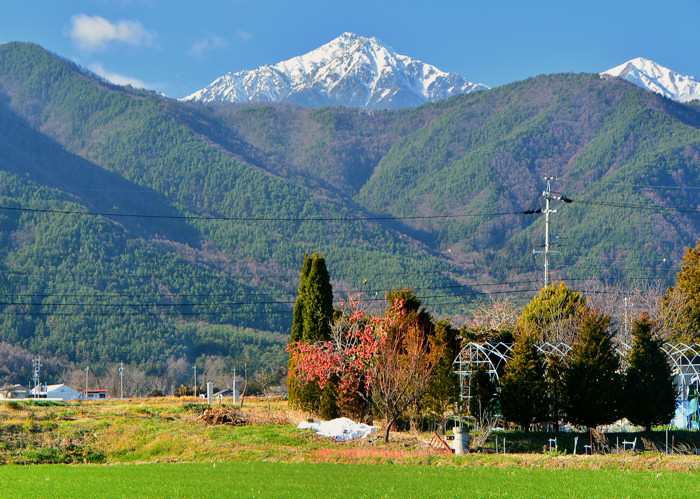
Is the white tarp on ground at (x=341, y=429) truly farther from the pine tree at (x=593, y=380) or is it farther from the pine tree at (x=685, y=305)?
the pine tree at (x=685, y=305)

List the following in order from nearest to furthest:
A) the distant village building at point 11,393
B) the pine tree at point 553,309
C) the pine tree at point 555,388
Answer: the pine tree at point 555,388
the pine tree at point 553,309
the distant village building at point 11,393

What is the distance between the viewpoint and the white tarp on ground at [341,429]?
31.6 meters

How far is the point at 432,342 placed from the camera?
113 feet

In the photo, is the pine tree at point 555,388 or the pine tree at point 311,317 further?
the pine tree at point 311,317

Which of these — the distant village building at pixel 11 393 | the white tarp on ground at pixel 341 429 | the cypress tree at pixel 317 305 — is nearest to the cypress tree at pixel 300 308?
the cypress tree at pixel 317 305

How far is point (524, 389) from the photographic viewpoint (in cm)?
3189

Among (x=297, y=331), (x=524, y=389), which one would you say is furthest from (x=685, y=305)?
(x=297, y=331)

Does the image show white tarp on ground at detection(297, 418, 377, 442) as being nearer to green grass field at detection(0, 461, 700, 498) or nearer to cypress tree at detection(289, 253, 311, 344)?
green grass field at detection(0, 461, 700, 498)

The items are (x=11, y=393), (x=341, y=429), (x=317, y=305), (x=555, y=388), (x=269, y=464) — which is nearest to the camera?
(x=269, y=464)

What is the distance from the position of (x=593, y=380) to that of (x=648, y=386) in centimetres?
265

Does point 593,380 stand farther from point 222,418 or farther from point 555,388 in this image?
point 222,418

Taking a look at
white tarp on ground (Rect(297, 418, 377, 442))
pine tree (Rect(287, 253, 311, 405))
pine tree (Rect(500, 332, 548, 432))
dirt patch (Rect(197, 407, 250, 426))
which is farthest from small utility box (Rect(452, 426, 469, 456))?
pine tree (Rect(287, 253, 311, 405))

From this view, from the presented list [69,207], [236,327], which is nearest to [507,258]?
[236,327]

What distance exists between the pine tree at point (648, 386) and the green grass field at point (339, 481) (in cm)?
902
